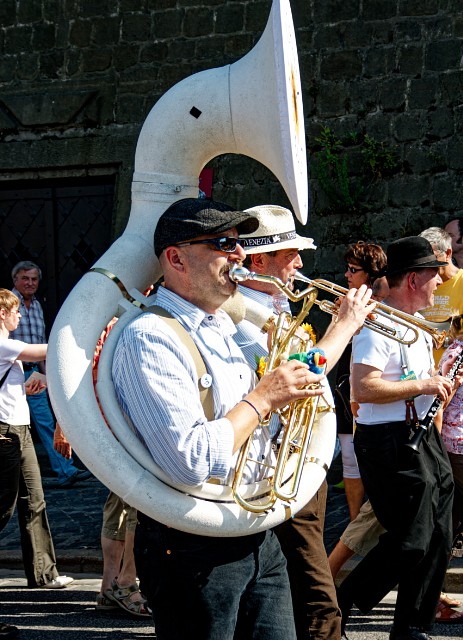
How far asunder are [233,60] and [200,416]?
780 centimetres

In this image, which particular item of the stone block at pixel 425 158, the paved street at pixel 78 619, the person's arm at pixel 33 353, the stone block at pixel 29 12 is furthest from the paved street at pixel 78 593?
the stone block at pixel 29 12

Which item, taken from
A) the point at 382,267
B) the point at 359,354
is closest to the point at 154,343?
the point at 359,354

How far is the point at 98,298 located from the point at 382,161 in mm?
6815

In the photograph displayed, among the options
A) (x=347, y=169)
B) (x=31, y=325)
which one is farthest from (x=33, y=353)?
(x=347, y=169)

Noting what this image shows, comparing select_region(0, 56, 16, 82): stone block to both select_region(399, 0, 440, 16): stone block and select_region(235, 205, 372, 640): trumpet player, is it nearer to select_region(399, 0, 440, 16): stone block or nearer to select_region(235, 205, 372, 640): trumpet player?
select_region(399, 0, 440, 16): stone block

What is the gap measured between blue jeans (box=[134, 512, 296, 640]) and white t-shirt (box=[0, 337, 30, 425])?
2.99m

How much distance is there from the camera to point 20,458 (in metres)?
6.33

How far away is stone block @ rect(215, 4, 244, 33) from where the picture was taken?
409 inches

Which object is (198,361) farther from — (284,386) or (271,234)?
(271,234)

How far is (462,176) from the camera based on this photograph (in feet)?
31.4

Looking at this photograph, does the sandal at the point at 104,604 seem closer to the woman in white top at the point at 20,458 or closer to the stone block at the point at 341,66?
the woman in white top at the point at 20,458

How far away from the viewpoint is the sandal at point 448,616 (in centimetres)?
565

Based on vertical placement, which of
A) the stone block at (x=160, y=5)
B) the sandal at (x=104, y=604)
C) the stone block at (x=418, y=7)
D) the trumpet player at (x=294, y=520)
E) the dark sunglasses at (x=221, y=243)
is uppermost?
the stone block at (x=160, y=5)

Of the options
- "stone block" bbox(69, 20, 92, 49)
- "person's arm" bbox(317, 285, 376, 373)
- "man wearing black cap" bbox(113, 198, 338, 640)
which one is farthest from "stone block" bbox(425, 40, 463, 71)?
"man wearing black cap" bbox(113, 198, 338, 640)
